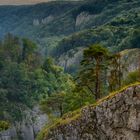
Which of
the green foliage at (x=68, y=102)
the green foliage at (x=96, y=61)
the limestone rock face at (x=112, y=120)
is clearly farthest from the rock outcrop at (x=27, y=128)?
the limestone rock face at (x=112, y=120)

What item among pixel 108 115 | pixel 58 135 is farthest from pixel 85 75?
pixel 108 115

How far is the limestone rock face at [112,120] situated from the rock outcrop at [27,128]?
85.1 metres

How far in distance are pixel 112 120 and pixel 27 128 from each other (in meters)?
112

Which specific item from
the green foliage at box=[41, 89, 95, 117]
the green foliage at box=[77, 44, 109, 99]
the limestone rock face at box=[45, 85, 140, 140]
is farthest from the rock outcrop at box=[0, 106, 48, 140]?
the limestone rock face at box=[45, 85, 140, 140]

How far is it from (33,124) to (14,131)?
12.4 meters

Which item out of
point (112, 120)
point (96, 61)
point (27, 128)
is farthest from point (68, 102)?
point (27, 128)

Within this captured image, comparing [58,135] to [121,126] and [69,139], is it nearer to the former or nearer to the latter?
[69,139]

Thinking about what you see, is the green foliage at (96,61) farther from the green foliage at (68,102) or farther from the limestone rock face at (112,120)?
the limestone rock face at (112,120)

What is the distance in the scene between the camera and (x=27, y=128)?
555 feet

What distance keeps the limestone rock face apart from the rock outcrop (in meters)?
85.1

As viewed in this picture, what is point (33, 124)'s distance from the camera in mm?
172125

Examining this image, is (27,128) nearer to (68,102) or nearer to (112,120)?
(68,102)

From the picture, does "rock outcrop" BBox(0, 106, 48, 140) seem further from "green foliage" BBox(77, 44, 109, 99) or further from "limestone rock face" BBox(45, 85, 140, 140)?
"limestone rock face" BBox(45, 85, 140, 140)

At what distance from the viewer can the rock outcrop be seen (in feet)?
511
